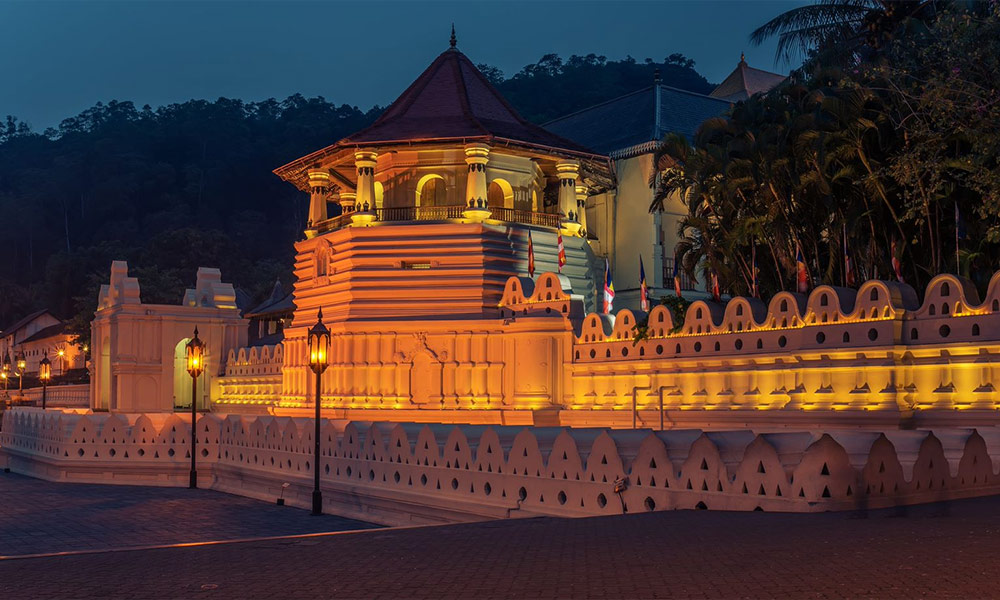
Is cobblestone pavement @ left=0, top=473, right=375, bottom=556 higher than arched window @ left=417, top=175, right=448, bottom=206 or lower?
lower

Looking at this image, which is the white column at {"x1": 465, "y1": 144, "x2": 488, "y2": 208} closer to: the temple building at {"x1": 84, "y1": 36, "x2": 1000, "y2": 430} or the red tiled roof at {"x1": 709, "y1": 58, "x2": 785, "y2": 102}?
the temple building at {"x1": 84, "y1": 36, "x2": 1000, "y2": 430}

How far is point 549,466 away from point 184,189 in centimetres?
11181

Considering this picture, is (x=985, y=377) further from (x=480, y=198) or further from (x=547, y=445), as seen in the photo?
(x=480, y=198)

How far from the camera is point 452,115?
130 feet

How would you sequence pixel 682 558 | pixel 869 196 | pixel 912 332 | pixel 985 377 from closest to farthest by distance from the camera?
1. pixel 682 558
2. pixel 985 377
3. pixel 912 332
4. pixel 869 196

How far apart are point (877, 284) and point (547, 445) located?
8252 millimetres

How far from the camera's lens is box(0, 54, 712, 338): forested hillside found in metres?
99.5

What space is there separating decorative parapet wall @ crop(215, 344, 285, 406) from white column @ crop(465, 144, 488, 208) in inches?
433

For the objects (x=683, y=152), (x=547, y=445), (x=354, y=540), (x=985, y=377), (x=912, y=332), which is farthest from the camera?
(x=683, y=152)

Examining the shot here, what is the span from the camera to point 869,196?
24938mm

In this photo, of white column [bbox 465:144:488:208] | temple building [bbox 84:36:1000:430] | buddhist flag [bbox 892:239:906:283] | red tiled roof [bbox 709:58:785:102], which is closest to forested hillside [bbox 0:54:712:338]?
red tiled roof [bbox 709:58:785:102]

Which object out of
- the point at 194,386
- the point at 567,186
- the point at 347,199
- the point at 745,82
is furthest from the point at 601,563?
the point at 745,82

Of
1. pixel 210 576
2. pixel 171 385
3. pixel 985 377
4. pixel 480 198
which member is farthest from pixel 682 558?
pixel 171 385

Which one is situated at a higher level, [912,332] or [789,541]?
[912,332]
